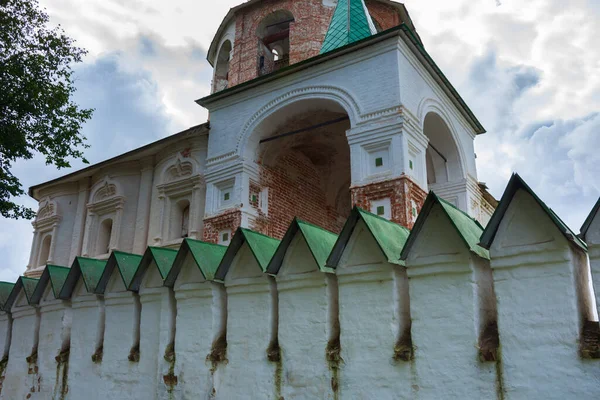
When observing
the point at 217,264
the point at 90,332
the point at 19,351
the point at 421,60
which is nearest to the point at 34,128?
the point at 19,351

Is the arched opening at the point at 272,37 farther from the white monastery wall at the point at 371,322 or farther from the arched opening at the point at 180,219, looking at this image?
the white monastery wall at the point at 371,322

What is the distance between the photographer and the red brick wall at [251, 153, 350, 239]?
34.8ft

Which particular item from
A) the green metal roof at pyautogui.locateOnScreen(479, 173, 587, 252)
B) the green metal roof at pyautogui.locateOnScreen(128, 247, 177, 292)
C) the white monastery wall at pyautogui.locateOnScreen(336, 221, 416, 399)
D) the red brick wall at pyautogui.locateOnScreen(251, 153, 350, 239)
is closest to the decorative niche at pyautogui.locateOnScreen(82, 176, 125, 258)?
the red brick wall at pyautogui.locateOnScreen(251, 153, 350, 239)

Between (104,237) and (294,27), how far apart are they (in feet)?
24.3

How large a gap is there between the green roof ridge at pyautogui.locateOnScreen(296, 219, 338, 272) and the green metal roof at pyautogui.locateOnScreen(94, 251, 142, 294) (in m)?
2.23

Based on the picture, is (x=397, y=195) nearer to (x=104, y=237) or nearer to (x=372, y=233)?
(x=372, y=233)

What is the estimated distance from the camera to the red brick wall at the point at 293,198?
34.8ft

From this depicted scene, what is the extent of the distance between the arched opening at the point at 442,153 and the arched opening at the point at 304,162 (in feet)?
5.78

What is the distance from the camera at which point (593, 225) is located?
328cm

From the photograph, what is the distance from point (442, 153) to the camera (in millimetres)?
11047

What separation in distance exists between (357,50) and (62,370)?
670cm

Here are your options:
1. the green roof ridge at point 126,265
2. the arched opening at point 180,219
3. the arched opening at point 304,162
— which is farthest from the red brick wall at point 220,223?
the green roof ridge at point 126,265

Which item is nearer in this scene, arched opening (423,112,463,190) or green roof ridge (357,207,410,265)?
green roof ridge (357,207,410,265)

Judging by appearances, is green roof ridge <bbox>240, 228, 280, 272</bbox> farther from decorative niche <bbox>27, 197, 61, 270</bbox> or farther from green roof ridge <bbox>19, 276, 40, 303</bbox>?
decorative niche <bbox>27, 197, 61, 270</bbox>
